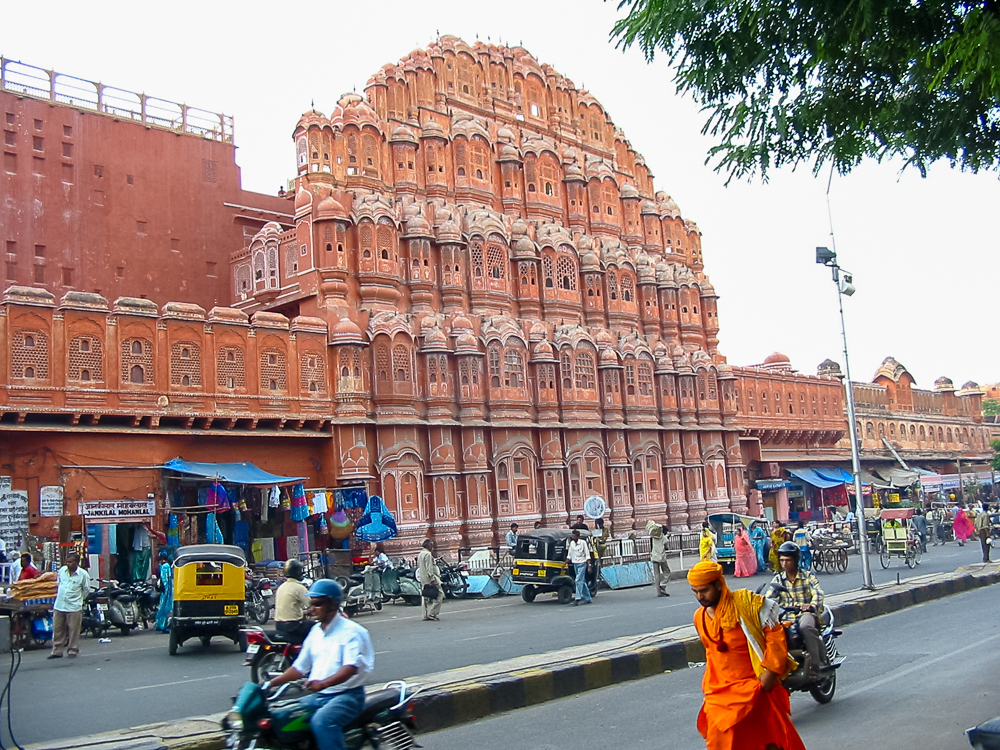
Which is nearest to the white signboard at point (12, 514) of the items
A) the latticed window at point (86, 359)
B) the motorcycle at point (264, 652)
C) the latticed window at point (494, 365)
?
the latticed window at point (86, 359)

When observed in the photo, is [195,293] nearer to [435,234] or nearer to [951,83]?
[435,234]

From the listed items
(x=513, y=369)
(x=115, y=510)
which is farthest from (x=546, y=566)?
(x=513, y=369)

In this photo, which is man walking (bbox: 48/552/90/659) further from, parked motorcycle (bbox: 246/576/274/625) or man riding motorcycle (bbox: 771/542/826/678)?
man riding motorcycle (bbox: 771/542/826/678)

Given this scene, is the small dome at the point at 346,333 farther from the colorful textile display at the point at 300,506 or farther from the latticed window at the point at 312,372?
the colorful textile display at the point at 300,506

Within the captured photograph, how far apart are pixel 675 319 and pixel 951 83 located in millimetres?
33752

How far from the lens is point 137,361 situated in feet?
77.0

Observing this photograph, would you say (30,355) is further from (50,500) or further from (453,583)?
(453,583)

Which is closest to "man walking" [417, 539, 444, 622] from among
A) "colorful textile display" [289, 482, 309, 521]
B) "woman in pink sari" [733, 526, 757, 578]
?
"colorful textile display" [289, 482, 309, 521]

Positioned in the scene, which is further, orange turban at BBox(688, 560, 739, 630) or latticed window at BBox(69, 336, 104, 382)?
latticed window at BBox(69, 336, 104, 382)

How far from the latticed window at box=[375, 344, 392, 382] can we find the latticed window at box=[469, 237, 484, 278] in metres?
5.50

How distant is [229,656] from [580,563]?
839 centimetres

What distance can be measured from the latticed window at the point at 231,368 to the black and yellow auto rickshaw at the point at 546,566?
8894 millimetres

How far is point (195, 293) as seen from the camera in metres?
32.2

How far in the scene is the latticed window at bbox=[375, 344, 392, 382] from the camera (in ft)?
93.0
